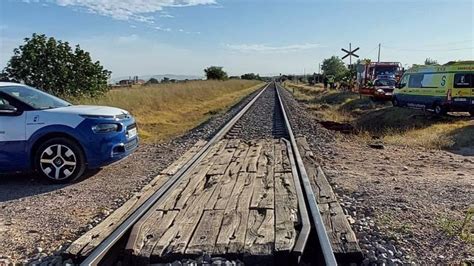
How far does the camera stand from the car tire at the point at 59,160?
668 cm

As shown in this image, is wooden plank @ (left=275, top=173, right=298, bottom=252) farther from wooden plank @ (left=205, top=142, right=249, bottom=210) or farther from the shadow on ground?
the shadow on ground

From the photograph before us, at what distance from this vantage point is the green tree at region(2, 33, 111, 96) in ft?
53.1

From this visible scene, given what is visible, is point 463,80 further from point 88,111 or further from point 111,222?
point 111,222

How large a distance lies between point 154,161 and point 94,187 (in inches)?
83.7

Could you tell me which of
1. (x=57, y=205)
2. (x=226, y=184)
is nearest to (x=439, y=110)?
(x=226, y=184)

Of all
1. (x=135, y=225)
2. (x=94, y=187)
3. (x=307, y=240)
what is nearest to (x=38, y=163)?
(x=94, y=187)

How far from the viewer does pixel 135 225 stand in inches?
176

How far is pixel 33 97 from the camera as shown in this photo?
7.30 meters

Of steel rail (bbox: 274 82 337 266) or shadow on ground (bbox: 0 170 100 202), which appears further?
shadow on ground (bbox: 0 170 100 202)

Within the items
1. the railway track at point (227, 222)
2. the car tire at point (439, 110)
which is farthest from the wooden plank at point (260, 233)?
the car tire at point (439, 110)

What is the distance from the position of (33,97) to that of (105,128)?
1515mm

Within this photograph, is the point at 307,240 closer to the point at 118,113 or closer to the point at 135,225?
the point at 135,225

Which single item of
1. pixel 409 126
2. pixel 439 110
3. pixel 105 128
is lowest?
pixel 409 126

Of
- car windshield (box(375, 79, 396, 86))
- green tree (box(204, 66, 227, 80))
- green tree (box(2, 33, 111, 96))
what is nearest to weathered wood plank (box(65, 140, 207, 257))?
green tree (box(2, 33, 111, 96))
